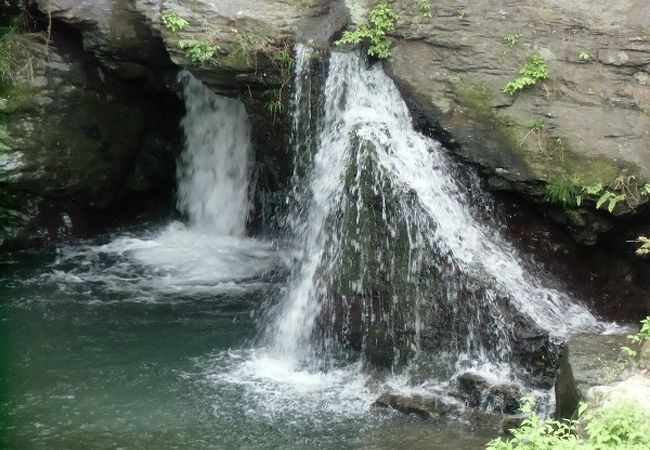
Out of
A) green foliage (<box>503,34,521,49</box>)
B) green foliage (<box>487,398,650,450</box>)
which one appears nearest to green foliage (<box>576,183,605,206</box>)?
green foliage (<box>503,34,521,49</box>)

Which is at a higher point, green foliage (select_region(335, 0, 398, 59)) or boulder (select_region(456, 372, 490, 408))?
green foliage (select_region(335, 0, 398, 59))

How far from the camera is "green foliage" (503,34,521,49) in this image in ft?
27.3

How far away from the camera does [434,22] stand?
8.70m

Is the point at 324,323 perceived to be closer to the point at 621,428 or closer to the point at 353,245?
the point at 353,245

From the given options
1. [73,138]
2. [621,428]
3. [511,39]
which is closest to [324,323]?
[511,39]

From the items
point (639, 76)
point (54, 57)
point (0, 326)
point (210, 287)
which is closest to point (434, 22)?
point (639, 76)

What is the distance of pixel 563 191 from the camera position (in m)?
7.77

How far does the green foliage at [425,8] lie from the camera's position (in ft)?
28.6

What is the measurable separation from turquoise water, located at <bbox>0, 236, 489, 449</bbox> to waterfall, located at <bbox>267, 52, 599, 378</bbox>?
24.2 inches

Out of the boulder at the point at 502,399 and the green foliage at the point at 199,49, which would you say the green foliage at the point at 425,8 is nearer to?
the green foliage at the point at 199,49

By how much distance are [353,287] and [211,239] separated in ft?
13.7

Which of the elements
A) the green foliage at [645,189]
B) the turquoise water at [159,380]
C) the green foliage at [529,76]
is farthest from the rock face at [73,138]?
the green foliage at [645,189]

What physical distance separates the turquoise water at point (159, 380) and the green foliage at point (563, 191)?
2.75 m

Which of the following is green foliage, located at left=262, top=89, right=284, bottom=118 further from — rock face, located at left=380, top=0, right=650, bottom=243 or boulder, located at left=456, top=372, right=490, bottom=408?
boulder, located at left=456, top=372, right=490, bottom=408
